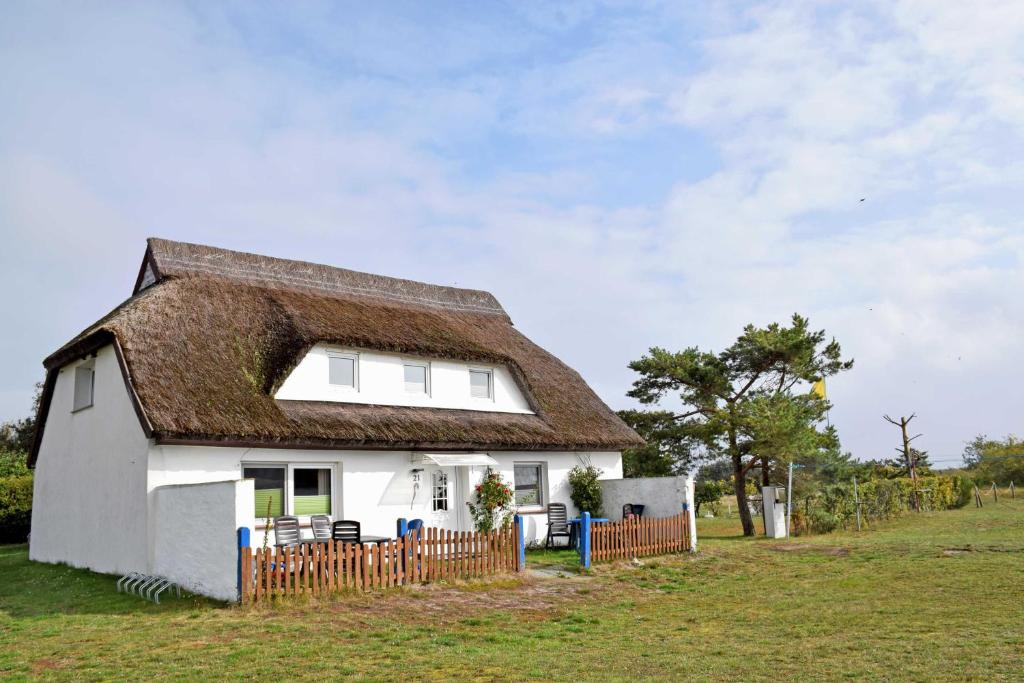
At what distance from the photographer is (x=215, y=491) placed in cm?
1271

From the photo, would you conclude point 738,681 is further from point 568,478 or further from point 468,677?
point 568,478

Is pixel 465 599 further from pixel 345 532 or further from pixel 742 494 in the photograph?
pixel 742 494

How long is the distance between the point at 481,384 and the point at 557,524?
12.7 ft

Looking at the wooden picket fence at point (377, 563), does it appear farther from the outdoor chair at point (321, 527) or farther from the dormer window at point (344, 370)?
the dormer window at point (344, 370)

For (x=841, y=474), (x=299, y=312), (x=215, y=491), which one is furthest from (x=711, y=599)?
(x=841, y=474)

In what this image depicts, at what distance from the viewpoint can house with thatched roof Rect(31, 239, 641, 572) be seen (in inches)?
597

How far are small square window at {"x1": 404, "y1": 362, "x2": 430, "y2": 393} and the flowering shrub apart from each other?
2505mm

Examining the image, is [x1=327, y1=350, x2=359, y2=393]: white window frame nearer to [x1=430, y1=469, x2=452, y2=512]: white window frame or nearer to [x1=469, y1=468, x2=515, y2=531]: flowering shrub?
[x1=430, y1=469, x2=452, y2=512]: white window frame

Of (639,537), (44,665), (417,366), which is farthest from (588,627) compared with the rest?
(417,366)

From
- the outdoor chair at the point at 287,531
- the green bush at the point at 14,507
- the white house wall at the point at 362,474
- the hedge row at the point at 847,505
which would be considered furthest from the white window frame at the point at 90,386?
the hedge row at the point at 847,505

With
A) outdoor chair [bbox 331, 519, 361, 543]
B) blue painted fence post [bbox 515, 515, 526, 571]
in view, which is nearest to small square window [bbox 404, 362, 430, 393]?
blue painted fence post [bbox 515, 515, 526, 571]

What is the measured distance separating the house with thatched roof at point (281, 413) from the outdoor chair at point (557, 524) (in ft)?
1.29

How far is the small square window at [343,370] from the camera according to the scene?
18.3 m

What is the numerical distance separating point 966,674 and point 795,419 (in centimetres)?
1661
